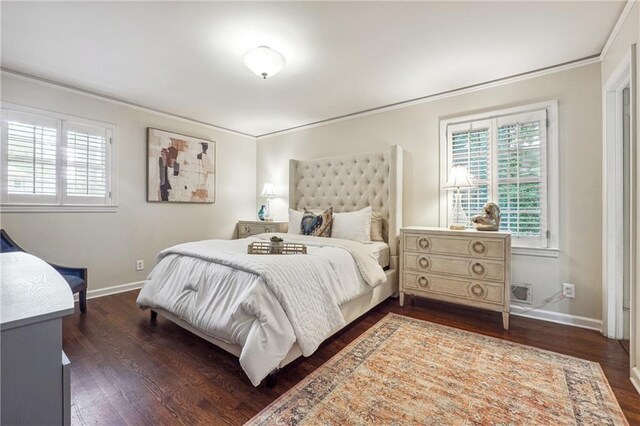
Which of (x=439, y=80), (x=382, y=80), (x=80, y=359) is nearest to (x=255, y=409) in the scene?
(x=80, y=359)

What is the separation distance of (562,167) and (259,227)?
377 cm

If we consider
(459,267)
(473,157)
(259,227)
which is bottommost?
(459,267)

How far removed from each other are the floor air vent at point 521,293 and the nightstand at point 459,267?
46 cm

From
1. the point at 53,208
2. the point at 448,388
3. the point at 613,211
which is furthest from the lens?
the point at 53,208

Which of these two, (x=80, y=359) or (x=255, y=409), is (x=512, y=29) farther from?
(x=80, y=359)

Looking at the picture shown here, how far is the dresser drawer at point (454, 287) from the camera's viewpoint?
2473 mm

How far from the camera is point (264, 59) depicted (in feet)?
7.37

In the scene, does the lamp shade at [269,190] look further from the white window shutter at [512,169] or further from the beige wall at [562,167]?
the white window shutter at [512,169]

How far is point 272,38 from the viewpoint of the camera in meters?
2.20

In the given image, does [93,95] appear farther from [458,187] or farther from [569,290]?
[569,290]

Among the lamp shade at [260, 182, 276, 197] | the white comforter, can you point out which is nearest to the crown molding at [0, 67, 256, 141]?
the lamp shade at [260, 182, 276, 197]

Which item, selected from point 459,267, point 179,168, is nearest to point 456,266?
point 459,267

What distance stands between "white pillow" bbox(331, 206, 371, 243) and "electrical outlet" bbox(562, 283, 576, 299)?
6.06 ft

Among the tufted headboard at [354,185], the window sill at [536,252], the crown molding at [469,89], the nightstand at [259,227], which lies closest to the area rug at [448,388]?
the window sill at [536,252]
